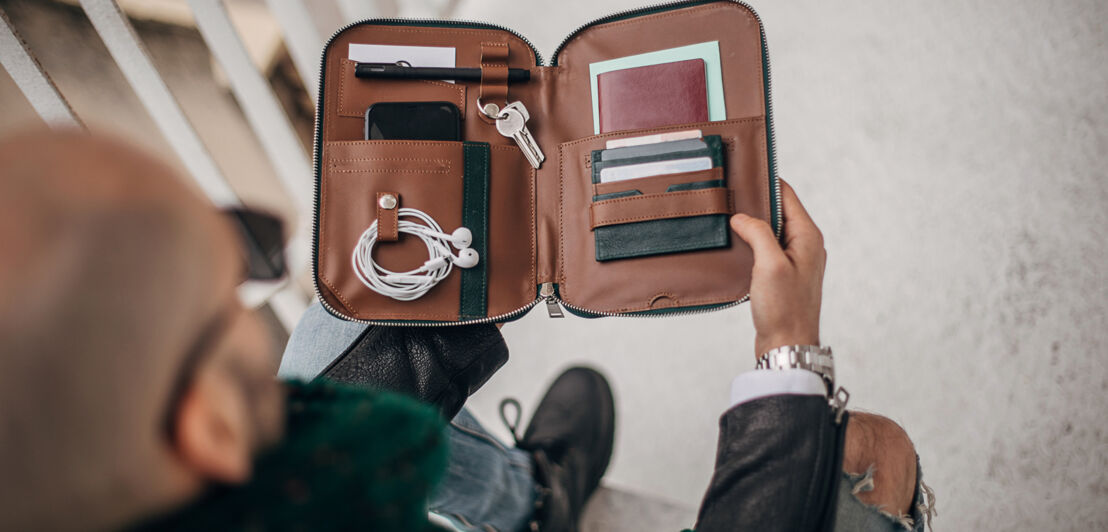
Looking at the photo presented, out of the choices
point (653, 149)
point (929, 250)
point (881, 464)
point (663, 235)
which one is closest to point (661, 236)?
point (663, 235)

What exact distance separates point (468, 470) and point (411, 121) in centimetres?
57

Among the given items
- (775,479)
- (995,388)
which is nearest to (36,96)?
(775,479)

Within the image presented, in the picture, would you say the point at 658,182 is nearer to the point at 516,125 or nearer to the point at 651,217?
the point at 651,217

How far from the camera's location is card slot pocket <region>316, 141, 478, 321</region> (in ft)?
2.65

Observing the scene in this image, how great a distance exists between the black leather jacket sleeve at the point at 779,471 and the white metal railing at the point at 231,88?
2.51 ft

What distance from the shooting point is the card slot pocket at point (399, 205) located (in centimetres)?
81

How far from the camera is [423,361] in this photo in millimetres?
894

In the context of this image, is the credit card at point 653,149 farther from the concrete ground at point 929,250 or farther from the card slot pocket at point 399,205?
the concrete ground at point 929,250

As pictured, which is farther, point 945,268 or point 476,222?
point 945,268

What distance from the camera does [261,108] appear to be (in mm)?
1313

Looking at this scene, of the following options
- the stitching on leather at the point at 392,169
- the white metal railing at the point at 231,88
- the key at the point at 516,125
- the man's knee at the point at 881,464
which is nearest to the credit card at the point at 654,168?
the key at the point at 516,125

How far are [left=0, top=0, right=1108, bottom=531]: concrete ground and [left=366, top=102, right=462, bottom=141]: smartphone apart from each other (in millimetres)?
617

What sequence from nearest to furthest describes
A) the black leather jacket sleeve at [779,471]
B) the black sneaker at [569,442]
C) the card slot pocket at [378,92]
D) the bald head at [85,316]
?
the bald head at [85,316] → the black leather jacket sleeve at [779,471] → the card slot pocket at [378,92] → the black sneaker at [569,442]

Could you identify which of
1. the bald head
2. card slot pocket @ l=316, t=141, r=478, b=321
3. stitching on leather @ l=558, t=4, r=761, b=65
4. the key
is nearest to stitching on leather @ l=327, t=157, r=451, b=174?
card slot pocket @ l=316, t=141, r=478, b=321
